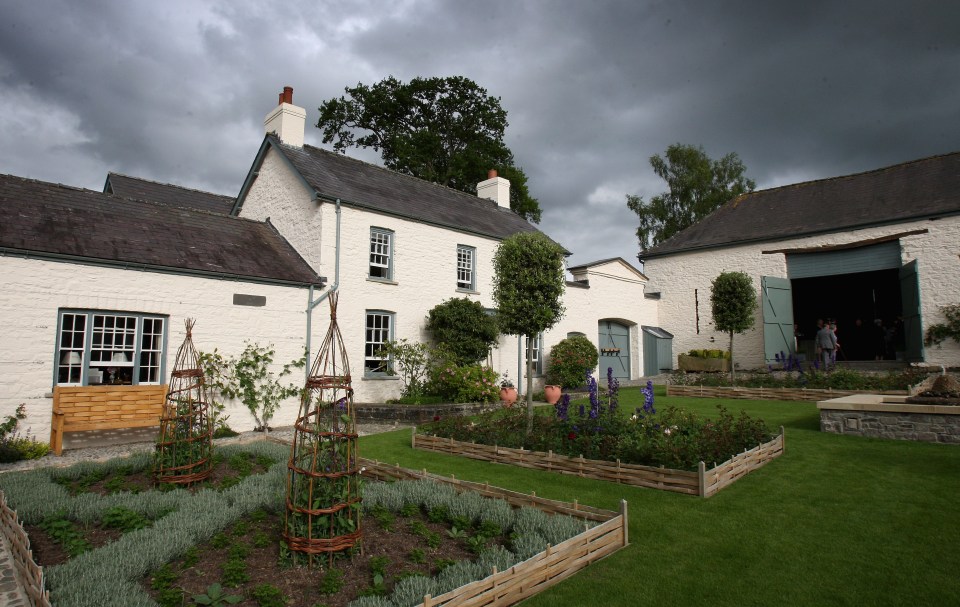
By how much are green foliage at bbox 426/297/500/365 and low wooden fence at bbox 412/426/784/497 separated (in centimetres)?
637

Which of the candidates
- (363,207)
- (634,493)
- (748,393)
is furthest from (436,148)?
(634,493)

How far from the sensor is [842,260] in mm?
20500

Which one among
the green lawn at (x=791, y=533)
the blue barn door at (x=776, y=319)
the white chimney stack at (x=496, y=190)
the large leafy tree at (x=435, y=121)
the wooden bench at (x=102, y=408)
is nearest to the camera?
the green lawn at (x=791, y=533)

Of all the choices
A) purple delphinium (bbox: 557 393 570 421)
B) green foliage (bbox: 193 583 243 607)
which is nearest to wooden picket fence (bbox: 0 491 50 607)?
green foliage (bbox: 193 583 243 607)

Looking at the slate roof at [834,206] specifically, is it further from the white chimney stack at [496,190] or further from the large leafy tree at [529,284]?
the large leafy tree at [529,284]

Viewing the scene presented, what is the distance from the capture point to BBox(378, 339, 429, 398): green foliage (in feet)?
50.2

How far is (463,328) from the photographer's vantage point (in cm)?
1605

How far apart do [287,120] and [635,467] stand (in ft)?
46.4

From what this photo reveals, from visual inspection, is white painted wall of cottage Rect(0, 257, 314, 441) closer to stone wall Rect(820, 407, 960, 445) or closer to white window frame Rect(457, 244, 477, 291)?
white window frame Rect(457, 244, 477, 291)

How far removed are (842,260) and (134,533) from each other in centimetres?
2263

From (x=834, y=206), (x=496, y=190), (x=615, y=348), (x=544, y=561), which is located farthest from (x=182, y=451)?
(x=834, y=206)

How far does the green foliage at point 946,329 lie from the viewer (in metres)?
17.8

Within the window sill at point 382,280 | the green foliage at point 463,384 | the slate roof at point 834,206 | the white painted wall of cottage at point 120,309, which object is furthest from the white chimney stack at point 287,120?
the slate roof at point 834,206

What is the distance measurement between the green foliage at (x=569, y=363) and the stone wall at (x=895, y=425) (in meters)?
9.03
